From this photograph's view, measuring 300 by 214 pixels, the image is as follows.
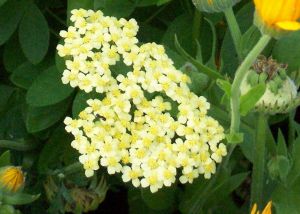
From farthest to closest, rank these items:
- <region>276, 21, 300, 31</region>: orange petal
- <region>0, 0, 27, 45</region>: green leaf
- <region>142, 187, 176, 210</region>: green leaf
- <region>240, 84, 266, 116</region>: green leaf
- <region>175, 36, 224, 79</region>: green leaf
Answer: <region>0, 0, 27, 45</region>: green leaf → <region>142, 187, 176, 210</region>: green leaf → <region>175, 36, 224, 79</region>: green leaf → <region>240, 84, 266, 116</region>: green leaf → <region>276, 21, 300, 31</region>: orange petal

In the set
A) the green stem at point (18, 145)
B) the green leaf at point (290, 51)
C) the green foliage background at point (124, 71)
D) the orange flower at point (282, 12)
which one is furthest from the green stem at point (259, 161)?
the green stem at point (18, 145)

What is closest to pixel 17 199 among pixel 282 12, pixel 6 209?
pixel 6 209

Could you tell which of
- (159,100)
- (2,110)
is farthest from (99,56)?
(2,110)

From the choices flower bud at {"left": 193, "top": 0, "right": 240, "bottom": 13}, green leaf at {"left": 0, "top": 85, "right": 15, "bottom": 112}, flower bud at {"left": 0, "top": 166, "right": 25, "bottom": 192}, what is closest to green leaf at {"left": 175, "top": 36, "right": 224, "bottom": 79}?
flower bud at {"left": 193, "top": 0, "right": 240, "bottom": 13}

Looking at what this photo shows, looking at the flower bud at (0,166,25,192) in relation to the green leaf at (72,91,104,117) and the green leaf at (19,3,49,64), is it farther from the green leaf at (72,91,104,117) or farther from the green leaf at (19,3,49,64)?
the green leaf at (19,3,49,64)

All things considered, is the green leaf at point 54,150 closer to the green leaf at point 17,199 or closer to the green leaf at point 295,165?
the green leaf at point 17,199
